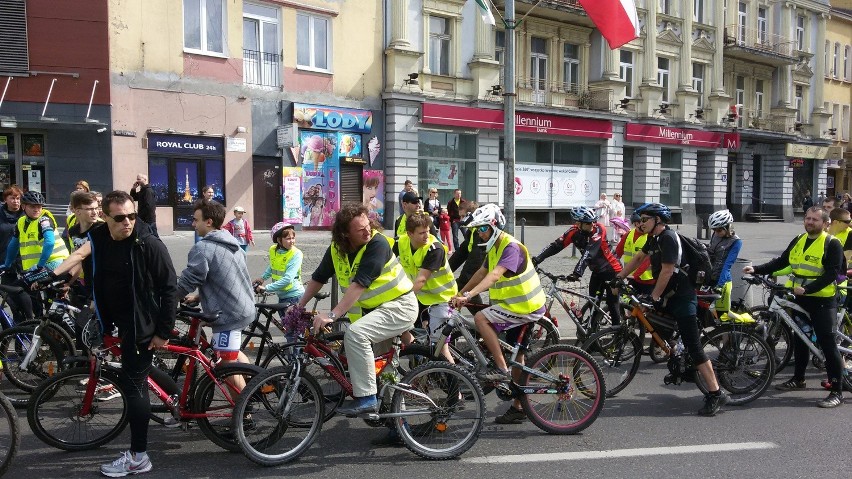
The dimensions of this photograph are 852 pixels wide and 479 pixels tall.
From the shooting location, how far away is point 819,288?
6426 millimetres

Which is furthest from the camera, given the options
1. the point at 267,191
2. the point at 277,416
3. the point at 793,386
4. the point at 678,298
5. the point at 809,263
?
the point at 267,191

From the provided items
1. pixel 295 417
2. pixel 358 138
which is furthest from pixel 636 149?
pixel 295 417

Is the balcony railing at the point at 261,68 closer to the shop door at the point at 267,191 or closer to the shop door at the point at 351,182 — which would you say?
the shop door at the point at 267,191

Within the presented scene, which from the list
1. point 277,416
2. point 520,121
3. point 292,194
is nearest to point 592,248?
point 277,416

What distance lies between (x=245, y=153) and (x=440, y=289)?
593 inches

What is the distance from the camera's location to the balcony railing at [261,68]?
66.9 ft

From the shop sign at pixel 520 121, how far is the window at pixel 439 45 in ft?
5.17

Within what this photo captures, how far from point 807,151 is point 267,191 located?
30863 millimetres

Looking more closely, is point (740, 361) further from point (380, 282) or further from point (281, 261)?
point (281, 261)

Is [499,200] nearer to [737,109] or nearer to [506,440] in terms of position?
[737,109]

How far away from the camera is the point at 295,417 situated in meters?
4.78

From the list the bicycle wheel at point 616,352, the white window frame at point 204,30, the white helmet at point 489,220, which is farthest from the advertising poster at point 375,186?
the white helmet at point 489,220

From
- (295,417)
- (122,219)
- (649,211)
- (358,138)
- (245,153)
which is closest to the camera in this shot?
(122,219)

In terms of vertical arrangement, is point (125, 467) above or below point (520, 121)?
below
